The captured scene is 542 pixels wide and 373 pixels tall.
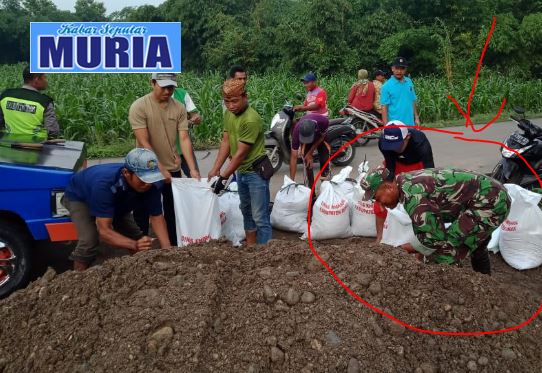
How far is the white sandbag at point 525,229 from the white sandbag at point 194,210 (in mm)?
2740

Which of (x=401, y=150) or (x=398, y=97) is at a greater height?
(x=398, y=97)

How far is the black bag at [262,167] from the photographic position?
188 inches

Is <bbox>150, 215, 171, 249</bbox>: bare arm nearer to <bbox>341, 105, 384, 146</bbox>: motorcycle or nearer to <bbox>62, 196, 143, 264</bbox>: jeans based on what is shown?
<bbox>62, 196, 143, 264</bbox>: jeans

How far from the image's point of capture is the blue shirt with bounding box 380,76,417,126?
6664 mm

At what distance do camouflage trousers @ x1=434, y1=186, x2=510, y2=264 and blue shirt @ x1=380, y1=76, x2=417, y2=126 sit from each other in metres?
2.98

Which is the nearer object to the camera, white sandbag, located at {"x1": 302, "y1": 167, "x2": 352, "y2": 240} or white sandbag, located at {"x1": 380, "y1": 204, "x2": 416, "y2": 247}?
white sandbag, located at {"x1": 380, "y1": 204, "x2": 416, "y2": 247}

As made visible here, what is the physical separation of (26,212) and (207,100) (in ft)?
29.3

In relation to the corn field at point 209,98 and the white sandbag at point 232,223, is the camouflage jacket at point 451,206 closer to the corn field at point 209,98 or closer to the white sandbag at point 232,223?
the white sandbag at point 232,223

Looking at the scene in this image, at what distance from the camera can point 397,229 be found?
16.3 feet

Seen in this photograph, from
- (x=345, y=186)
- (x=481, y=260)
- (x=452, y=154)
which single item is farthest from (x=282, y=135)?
(x=481, y=260)

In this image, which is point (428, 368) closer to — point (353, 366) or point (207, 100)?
point (353, 366)

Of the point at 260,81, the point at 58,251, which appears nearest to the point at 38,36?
the point at 58,251

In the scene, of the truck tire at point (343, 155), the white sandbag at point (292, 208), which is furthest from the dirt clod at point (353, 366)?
the truck tire at point (343, 155)

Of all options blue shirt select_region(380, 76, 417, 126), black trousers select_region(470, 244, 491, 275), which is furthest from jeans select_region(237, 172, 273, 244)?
blue shirt select_region(380, 76, 417, 126)
